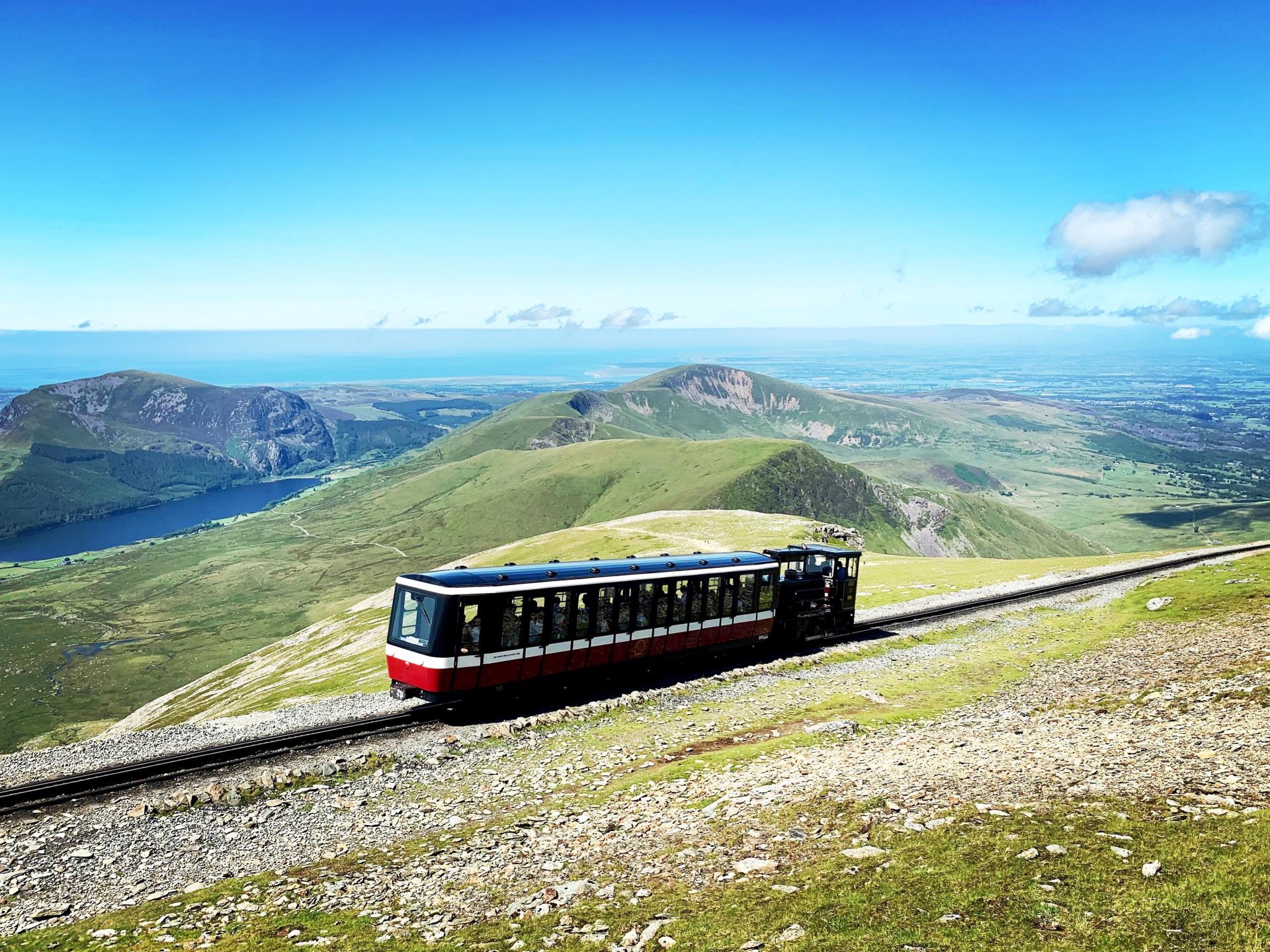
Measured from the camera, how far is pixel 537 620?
102 ft

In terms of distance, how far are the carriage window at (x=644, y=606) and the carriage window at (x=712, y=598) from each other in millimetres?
3889

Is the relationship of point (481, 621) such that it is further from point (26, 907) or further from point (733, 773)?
point (26, 907)

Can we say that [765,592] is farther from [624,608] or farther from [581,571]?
[581,571]

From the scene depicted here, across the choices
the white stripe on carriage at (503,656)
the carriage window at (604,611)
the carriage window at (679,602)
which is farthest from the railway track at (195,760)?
the carriage window at (679,602)

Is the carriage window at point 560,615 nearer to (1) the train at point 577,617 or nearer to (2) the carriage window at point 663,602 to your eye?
(1) the train at point 577,617

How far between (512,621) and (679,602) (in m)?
9.61

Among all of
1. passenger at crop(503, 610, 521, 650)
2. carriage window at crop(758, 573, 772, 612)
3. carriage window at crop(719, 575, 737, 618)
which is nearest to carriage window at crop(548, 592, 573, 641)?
passenger at crop(503, 610, 521, 650)

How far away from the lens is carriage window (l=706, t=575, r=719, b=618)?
37844 mm

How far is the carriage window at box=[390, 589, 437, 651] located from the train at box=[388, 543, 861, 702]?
0.05 metres

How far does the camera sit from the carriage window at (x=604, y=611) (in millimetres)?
32938

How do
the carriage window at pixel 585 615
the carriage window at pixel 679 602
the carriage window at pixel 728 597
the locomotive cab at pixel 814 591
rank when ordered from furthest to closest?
the locomotive cab at pixel 814 591
the carriage window at pixel 728 597
the carriage window at pixel 679 602
the carriage window at pixel 585 615

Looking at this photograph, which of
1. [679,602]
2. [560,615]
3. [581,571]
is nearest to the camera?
[560,615]

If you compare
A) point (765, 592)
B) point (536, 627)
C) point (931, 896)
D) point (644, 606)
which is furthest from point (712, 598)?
point (931, 896)

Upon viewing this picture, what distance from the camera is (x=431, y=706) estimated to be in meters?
29.9
